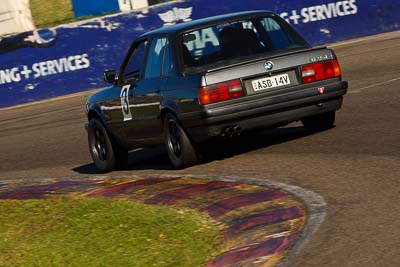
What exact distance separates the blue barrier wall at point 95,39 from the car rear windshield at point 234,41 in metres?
12.7

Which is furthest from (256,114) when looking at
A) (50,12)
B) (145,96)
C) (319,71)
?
(50,12)

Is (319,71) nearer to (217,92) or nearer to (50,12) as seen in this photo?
(217,92)

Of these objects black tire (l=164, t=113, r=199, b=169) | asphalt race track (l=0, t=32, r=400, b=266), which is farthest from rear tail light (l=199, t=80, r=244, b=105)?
asphalt race track (l=0, t=32, r=400, b=266)

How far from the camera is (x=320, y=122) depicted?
1187cm

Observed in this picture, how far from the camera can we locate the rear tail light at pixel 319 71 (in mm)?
10852

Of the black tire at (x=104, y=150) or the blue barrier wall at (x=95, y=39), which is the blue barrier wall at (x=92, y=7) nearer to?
the blue barrier wall at (x=95, y=39)

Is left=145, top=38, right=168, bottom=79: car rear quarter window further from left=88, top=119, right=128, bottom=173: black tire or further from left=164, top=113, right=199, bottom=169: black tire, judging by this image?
left=88, top=119, right=128, bottom=173: black tire

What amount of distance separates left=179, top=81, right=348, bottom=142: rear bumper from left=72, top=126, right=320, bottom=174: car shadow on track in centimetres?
38

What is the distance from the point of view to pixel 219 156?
11.7m

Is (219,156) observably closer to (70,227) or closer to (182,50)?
(182,50)

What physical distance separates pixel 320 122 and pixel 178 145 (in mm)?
1698

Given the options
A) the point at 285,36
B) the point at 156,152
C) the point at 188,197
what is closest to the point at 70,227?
the point at 188,197

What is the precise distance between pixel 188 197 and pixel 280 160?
55.3 inches

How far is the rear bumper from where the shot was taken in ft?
34.5
